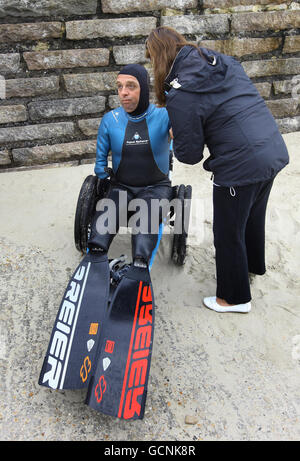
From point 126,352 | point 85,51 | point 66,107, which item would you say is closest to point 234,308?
point 126,352

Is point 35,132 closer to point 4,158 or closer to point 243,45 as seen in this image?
point 4,158

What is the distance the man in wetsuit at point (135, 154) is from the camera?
8.18ft

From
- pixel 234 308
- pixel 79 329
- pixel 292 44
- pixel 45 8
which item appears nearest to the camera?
pixel 79 329

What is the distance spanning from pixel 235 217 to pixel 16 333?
1.53 meters

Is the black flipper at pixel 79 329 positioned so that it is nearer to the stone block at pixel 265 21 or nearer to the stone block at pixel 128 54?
the stone block at pixel 128 54

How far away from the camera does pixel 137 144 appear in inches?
104

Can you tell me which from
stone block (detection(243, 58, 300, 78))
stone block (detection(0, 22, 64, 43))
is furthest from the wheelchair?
stone block (detection(243, 58, 300, 78))

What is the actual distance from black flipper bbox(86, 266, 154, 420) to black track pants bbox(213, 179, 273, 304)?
0.51 meters

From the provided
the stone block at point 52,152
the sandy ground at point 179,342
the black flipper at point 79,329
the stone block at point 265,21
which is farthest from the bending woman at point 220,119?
the stone block at point 265,21

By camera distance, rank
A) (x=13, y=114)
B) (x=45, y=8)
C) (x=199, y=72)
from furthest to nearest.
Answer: (x=13, y=114) < (x=45, y=8) < (x=199, y=72)

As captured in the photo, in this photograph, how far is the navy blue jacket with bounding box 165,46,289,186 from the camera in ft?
6.33

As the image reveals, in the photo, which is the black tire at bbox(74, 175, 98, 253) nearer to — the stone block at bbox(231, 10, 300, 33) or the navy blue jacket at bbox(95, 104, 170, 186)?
the navy blue jacket at bbox(95, 104, 170, 186)

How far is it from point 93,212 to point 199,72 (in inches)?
52.7

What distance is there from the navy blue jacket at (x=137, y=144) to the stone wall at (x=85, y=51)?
1.55m
